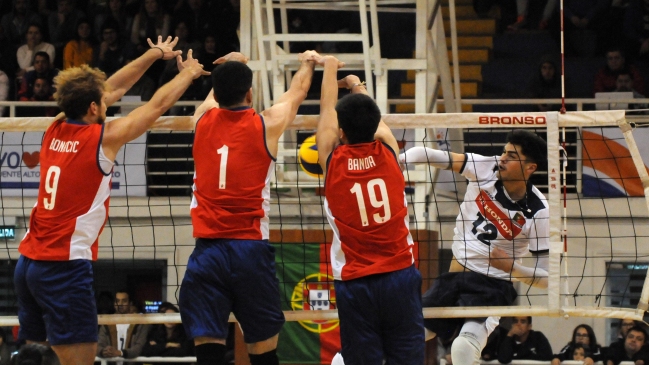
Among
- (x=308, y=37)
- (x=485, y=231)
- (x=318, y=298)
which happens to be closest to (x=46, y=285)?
(x=485, y=231)

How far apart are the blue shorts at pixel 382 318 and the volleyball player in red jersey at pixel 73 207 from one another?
1.69 metres

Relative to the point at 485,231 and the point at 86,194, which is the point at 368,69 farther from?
the point at 86,194

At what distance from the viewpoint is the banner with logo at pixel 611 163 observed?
13336 mm

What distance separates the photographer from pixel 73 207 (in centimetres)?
647

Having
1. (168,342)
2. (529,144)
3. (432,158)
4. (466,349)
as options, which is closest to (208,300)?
(432,158)

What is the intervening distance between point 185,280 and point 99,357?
6480 mm

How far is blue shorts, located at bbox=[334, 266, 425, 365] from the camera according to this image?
6.32 m

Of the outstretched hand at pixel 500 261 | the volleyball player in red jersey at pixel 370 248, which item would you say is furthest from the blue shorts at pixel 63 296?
the outstretched hand at pixel 500 261

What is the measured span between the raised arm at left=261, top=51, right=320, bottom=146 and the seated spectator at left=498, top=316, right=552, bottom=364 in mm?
5856

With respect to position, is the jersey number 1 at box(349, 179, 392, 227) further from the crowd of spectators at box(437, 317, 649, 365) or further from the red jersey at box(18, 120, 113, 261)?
the crowd of spectators at box(437, 317, 649, 365)

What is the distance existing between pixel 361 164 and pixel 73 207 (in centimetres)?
188

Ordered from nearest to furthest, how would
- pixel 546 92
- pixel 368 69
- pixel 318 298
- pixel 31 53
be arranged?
pixel 368 69, pixel 318 298, pixel 546 92, pixel 31 53

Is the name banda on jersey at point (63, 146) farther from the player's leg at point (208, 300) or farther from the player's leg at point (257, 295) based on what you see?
the player's leg at point (257, 295)

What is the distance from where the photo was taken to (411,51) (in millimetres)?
17641
